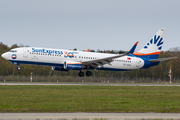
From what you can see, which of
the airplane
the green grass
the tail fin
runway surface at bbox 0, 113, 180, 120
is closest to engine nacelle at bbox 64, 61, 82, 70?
the airplane

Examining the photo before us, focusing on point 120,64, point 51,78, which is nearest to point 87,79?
point 51,78

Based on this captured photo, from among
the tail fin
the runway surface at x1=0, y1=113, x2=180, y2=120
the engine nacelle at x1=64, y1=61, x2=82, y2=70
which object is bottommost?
the runway surface at x1=0, y1=113, x2=180, y2=120

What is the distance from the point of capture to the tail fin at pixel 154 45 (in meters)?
52.9

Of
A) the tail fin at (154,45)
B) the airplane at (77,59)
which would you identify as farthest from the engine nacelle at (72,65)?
the tail fin at (154,45)

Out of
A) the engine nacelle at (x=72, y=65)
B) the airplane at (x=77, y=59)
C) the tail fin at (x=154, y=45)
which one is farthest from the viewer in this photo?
the tail fin at (x=154, y=45)

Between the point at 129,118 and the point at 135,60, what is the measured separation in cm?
3834

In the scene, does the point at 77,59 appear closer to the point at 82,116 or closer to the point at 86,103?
the point at 86,103

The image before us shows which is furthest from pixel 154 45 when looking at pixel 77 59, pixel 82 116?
pixel 82 116

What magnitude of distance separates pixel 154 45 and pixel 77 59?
1669 centimetres

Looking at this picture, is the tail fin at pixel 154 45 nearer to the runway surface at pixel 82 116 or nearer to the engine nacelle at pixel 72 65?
the engine nacelle at pixel 72 65

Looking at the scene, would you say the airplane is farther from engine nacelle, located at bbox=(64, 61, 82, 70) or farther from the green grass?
the green grass

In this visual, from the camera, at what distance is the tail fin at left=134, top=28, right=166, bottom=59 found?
52.9 meters

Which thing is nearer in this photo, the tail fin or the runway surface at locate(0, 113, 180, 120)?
the runway surface at locate(0, 113, 180, 120)

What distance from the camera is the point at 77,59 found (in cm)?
4616
